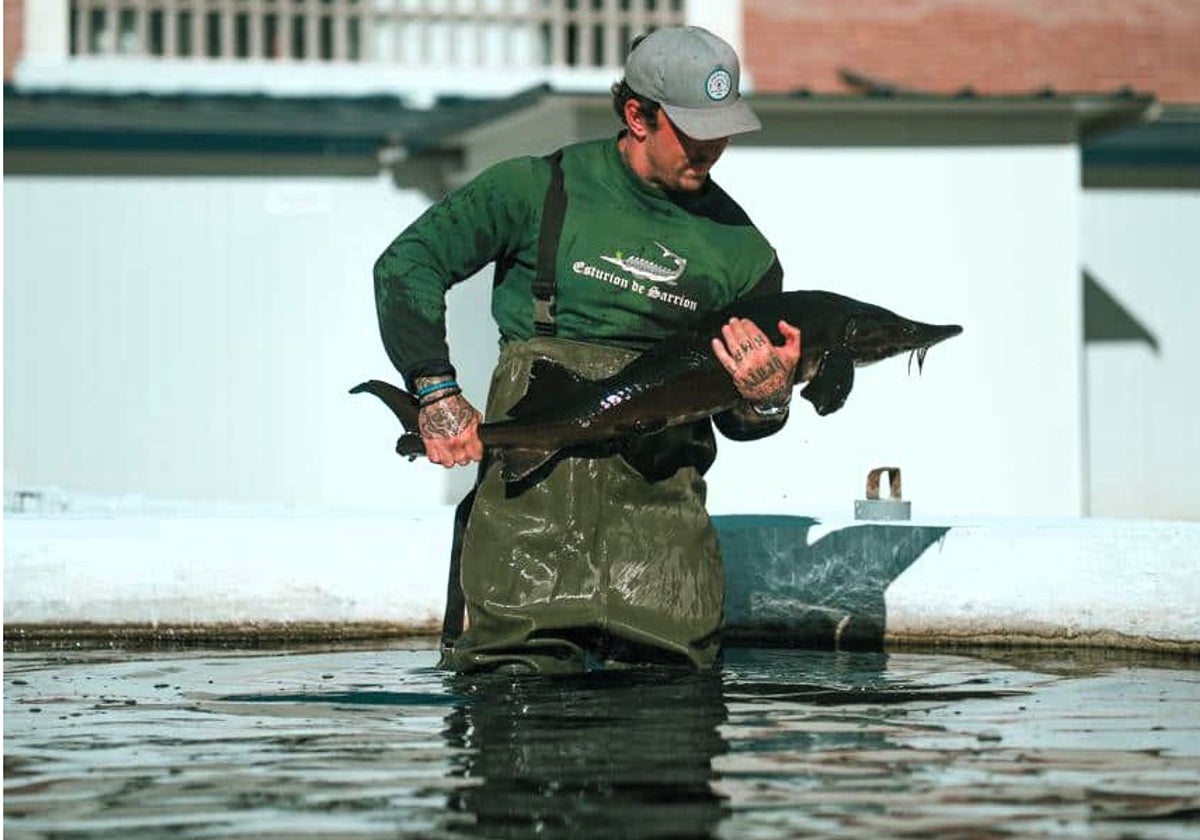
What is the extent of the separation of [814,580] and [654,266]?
2135 millimetres

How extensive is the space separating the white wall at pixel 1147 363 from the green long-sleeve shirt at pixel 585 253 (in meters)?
13.1

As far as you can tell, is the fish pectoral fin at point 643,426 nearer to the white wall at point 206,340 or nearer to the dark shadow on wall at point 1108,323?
the white wall at point 206,340

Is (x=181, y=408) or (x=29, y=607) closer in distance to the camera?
(x=29, y=607)

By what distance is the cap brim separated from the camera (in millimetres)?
7746

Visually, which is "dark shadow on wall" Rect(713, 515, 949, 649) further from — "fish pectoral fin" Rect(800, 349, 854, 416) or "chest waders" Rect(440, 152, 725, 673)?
"fish pectoral fin" Rect(800, 349, 854, 416)

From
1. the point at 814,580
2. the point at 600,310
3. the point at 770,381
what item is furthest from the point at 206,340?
the point at 770,381

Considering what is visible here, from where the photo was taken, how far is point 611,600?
803 centimetres

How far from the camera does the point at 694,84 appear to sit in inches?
307

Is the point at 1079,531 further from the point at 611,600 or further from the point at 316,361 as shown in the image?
the point at 316,361

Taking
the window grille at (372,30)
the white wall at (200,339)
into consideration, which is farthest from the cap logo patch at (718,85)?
the window grille at (372,30)

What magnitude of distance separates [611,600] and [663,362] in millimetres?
823

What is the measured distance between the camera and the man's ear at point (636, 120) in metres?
7.99

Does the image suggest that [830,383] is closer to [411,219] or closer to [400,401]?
[400,401]

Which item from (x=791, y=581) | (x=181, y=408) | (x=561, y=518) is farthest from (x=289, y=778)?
(x=181, y=408)
